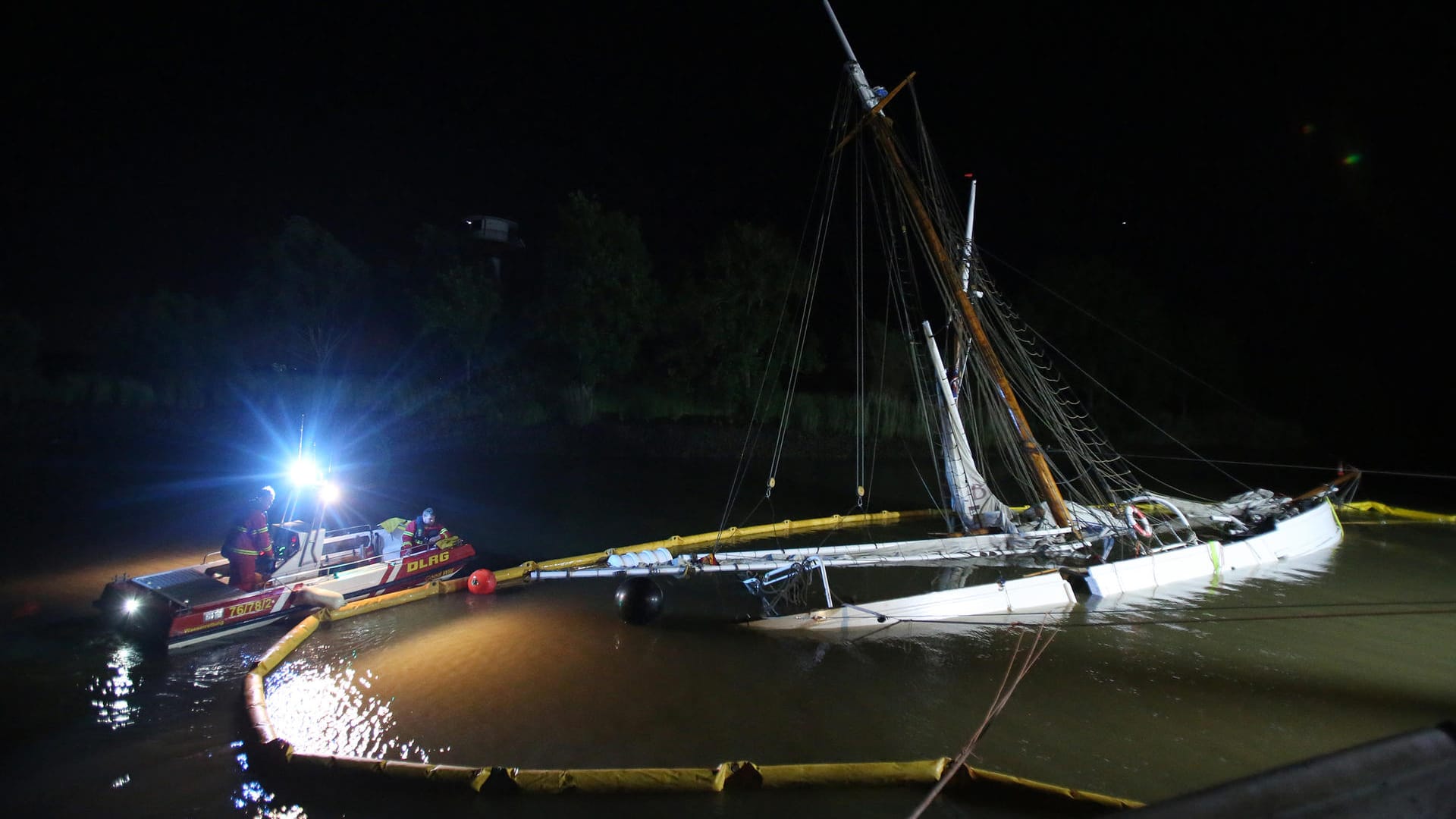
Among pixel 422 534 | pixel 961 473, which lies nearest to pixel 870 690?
pixel 961 473

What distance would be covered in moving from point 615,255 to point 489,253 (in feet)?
43.5

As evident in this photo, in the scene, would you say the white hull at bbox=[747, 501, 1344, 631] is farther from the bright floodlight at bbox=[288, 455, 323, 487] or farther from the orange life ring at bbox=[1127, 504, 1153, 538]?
the bright floodlight at bbox=[288, 455, 323, 487]

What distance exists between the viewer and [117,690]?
9016mm

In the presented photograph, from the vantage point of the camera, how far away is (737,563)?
13250mm

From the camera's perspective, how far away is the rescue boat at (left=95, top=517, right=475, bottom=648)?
35.0ft

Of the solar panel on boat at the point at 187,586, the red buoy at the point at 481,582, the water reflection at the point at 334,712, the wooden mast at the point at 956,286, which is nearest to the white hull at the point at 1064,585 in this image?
the wooden mast at the point at 956,286

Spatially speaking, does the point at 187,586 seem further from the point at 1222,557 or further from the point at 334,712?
the point at 1222,557

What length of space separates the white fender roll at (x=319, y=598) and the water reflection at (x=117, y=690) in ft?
7.11

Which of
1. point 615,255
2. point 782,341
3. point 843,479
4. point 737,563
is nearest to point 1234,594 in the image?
point 737,563

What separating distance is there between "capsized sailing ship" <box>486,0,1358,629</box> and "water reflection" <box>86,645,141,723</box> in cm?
607

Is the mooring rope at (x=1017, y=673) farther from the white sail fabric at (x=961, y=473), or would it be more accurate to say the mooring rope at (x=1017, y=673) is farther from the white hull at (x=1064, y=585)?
the white sail fabric at (x=961, y=473)

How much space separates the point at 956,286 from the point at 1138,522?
19.4ft

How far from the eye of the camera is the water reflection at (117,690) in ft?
27.0

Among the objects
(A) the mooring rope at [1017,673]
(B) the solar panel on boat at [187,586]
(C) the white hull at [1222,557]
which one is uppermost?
(B) the solar panel on boat at [187,586]
